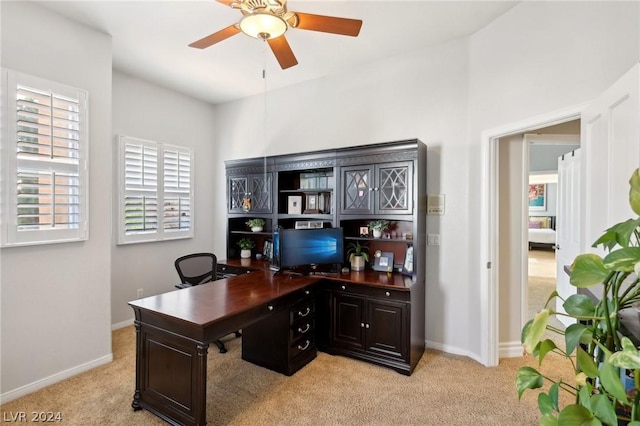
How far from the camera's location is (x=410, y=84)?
3236 millimetres

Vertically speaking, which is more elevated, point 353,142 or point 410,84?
point 410,84

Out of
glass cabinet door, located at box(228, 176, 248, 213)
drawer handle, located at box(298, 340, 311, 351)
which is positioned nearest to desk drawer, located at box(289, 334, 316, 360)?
drawer handle, located at box(298, 340, 311, 351)

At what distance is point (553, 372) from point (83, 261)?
172 inches

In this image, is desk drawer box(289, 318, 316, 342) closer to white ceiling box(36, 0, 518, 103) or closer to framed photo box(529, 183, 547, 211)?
white ceiling box(36, 0, 518, 103)

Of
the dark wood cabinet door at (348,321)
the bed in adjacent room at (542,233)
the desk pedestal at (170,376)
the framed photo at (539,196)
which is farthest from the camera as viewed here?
the framed photo at (539,196)

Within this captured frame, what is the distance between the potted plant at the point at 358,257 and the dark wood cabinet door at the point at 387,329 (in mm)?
515

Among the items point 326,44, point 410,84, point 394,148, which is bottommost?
point 394,148

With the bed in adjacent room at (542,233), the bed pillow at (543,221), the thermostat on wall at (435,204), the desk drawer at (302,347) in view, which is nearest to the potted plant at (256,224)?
the desk drawer at (302,347)

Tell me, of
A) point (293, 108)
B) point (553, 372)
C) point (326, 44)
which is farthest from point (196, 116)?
point (553, 372)

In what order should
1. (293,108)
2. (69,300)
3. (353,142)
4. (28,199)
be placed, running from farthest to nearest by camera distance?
(293,108) < (353,142) < (69,300) < (28,199)

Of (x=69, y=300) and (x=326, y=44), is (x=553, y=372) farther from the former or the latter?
(x=69, y=300)

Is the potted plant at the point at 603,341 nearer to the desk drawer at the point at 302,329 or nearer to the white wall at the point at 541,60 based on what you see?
the white wall at the point at 541,60

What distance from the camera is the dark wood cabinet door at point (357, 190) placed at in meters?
3.12

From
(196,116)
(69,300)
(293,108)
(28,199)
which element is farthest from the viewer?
(196,116)
